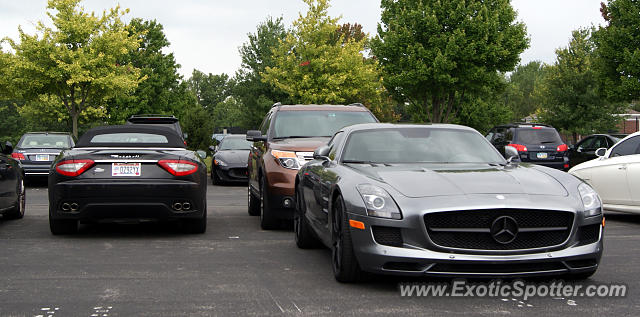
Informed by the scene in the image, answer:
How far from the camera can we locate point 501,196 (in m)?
5.46

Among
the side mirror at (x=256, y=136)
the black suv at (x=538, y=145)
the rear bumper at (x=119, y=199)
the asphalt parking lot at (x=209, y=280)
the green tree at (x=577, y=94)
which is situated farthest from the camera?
the green tree at (x=577, y=94)

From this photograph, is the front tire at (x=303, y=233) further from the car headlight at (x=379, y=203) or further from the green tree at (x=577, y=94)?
the green tree at (x=577, y=94)

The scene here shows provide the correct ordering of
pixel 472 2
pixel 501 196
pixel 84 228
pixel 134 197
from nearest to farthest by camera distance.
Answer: pixel 501 196
pixel 134 197
pixel 84 228
pixel 472 2

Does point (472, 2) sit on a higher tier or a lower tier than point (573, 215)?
higher

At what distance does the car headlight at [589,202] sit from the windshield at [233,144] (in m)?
15.8

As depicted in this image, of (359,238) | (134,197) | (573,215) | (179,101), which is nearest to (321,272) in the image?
(359,238)

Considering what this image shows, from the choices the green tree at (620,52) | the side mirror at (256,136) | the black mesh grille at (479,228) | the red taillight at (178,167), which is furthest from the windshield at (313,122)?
the green tree at (620,52)

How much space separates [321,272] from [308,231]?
1.40 m

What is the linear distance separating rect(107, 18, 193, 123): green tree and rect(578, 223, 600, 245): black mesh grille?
184 feet

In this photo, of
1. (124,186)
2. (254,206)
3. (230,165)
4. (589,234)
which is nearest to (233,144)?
(230,165)

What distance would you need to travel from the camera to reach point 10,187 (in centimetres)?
1038

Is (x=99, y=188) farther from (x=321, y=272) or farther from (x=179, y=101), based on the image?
(x=179, y=101)

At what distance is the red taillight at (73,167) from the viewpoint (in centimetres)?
855

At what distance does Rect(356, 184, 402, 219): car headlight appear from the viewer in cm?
544
